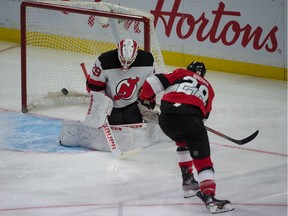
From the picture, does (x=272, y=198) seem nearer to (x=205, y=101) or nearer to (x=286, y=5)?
(x=205, y=101)

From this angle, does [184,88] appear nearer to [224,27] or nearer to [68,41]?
[68,41]

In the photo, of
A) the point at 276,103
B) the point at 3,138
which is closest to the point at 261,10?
the point at 276,103

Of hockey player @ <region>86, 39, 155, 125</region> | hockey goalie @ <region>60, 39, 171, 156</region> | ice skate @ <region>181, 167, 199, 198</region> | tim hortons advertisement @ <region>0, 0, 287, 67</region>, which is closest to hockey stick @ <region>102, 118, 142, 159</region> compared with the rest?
hockey goalie @ <region>60, 39, 171, 156</region>

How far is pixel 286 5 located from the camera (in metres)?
7.85

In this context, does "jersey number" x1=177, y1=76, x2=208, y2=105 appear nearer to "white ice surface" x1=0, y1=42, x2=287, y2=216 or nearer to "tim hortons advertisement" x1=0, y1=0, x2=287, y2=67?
"white ice surface" x1=0, y1=42, x2=287, y2=216

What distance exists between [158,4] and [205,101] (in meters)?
3.87

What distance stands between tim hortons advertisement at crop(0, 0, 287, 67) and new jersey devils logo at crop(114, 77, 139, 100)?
6.60 feet

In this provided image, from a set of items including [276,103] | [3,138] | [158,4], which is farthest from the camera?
[158,4]

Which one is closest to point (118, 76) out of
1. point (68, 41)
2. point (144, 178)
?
point (144, 178)

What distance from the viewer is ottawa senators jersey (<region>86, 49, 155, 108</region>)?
589 cm

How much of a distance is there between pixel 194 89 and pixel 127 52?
102 cm

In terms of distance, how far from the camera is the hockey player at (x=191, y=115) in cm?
478

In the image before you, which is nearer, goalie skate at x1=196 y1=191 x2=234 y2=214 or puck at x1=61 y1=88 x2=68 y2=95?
goalie skate at x1=196 y1=191 x2=234 y2=214

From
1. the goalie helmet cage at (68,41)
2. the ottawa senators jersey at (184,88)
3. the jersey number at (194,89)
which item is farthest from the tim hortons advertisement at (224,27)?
the jersey number at (194,89)
